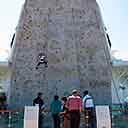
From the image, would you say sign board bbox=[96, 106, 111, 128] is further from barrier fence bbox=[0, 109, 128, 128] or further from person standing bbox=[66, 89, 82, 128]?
barrier fence bbox=[0, 109, 128, 128]

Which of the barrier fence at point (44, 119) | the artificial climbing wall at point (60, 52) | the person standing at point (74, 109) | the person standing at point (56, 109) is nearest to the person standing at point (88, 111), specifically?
the barrier fence at point (44, 119)

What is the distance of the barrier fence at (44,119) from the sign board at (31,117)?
1.94 metres

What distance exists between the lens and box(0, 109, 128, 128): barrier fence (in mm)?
11633

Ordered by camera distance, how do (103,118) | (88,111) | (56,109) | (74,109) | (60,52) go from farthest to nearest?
(60,52) → (88,111) → (56,109) → (74,109) → (103,118)

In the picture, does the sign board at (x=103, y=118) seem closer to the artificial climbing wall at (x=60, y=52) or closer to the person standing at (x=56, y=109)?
the person standing at (x=56, y=109)

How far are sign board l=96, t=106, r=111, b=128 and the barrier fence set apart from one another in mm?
2057

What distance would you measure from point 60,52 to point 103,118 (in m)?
5.65

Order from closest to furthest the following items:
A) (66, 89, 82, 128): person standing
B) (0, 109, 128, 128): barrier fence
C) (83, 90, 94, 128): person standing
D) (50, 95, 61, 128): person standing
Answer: (66, 89, 82, 128): person standing
(50, 95, 61, 128): person standing
(83, 90, 94, 128): person standing
(0, 109, 128, 128): barrier fence

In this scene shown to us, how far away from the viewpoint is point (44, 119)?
12281mm

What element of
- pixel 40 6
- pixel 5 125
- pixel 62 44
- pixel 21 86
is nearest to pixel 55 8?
pixel 40 6

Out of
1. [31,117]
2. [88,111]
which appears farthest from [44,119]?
[31,117]

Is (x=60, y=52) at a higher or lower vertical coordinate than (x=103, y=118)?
higher

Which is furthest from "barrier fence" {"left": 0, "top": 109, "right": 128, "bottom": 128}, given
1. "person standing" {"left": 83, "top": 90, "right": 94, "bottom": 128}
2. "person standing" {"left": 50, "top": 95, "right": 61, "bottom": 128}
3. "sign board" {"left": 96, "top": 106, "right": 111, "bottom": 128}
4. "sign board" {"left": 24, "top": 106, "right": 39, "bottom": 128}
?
"sign board" {"left": 96, "top": 106, "right": 111, "bottom": 128}

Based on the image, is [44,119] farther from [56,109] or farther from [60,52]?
[60,52]
